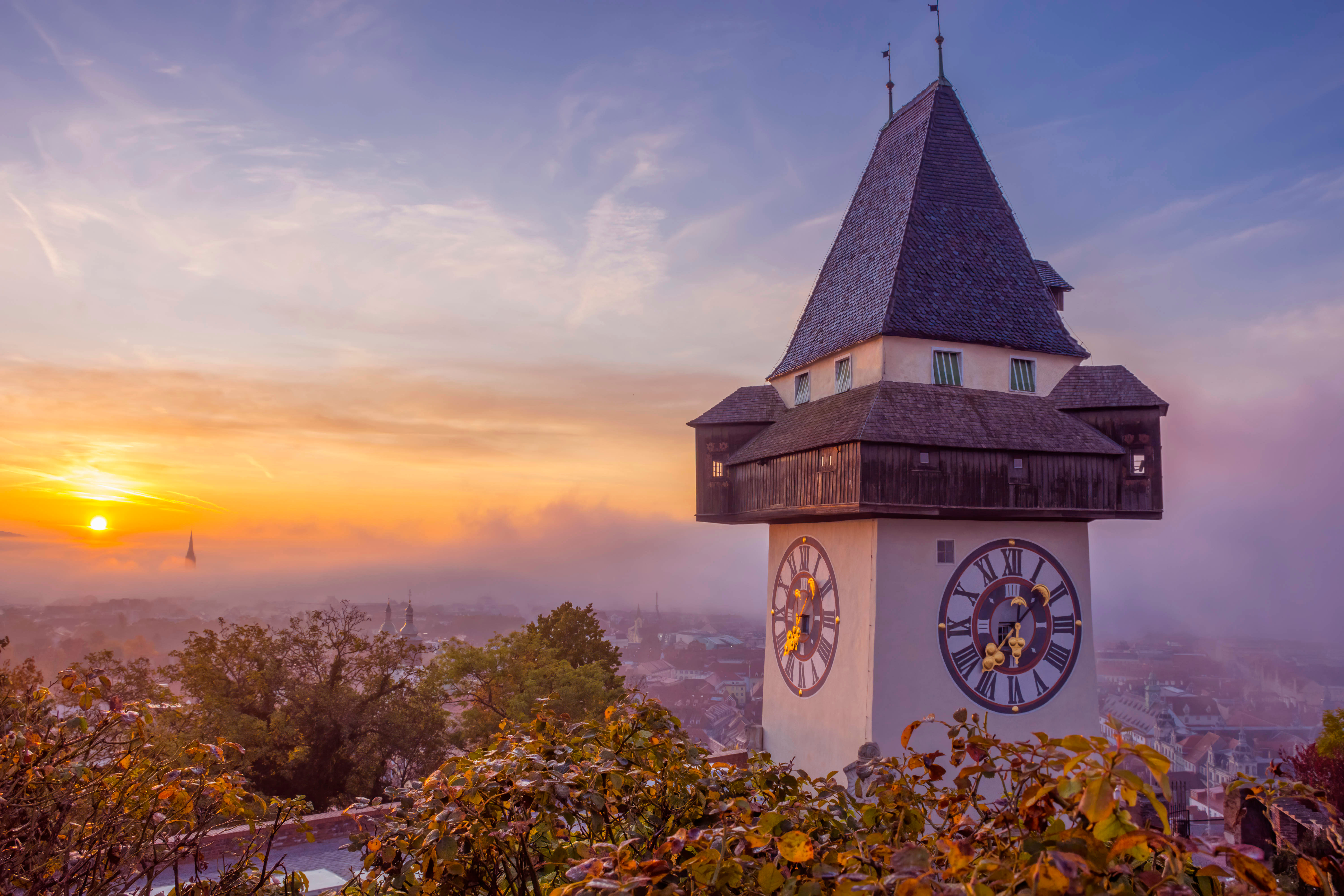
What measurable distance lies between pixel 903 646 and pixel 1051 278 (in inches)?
251

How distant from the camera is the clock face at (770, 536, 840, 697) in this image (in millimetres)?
10234

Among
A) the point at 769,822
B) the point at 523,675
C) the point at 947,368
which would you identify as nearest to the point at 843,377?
the point at 947,368

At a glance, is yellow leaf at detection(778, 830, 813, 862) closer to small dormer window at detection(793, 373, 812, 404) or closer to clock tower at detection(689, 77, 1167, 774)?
clock tower at detection(689, 77, 1167, 774)

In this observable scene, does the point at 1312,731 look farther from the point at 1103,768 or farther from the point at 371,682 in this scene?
the point at 1103,768

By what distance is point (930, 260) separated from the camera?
35.4 feet

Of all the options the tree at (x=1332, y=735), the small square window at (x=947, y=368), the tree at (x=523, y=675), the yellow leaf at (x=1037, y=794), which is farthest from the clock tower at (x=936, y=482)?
the tree at (x=1332, y=735)

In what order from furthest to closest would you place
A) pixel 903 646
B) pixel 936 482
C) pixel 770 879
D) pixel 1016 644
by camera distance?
pixel 1016 644 < pixel 903 646 < pixel 936 482 < pixel 770 879

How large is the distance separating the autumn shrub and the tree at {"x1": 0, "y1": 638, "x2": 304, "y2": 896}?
0.59 meters

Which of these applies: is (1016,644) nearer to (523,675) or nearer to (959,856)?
(959,856)

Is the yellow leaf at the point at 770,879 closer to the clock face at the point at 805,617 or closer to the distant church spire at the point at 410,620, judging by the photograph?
the clock face at the point at 805,617

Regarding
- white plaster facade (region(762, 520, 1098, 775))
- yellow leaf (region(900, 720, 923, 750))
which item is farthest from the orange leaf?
white plaster facade (region(762, 520, 1098, 775))

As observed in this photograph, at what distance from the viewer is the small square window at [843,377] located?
418 inches

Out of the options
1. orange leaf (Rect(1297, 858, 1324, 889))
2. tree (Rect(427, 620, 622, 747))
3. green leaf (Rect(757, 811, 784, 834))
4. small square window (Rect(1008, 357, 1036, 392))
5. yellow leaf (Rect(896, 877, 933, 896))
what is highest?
small square window (Rect(1008, 357, 1036, 392))

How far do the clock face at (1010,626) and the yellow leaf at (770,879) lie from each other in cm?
811
